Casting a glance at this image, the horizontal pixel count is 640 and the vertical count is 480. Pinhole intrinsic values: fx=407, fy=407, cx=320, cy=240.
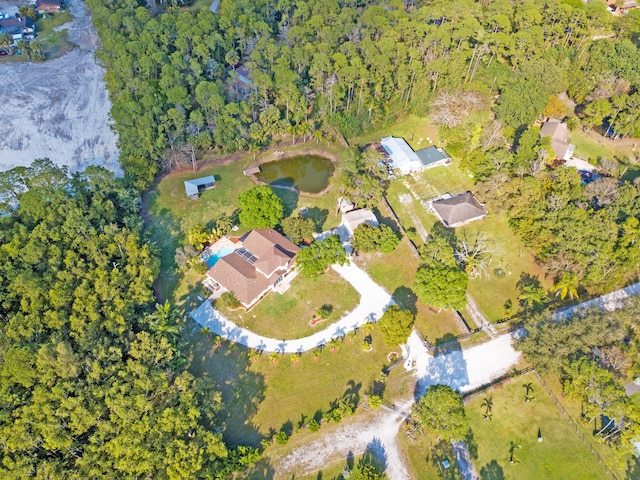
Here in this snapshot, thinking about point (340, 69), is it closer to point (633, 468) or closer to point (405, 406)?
point (405, 406)

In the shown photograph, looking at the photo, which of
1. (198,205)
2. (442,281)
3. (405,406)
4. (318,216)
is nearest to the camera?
(405,406)

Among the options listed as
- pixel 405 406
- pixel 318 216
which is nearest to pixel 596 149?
pixel 318 216

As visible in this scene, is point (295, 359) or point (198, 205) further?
point (198, 205)

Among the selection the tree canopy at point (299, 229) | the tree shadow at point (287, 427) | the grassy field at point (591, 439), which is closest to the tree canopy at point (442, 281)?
the grassy field at point (591, 439)

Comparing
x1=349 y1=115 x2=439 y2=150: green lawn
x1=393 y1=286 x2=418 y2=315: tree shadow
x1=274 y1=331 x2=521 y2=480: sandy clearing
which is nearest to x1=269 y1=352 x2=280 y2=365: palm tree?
x1=274 y1=331 x2=521 y2=480: sandy clearing

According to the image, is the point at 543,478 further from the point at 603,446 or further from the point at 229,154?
the point at 229,154

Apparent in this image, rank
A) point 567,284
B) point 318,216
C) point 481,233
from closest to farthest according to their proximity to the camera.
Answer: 1. point 567,284
2. point 481,233
3. point 318,216

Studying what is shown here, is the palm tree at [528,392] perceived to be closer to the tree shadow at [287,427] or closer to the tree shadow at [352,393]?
the tree shadow at [352,393]

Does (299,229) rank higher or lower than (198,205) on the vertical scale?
higher
